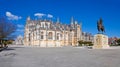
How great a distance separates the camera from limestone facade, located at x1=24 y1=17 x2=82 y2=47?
105 meters

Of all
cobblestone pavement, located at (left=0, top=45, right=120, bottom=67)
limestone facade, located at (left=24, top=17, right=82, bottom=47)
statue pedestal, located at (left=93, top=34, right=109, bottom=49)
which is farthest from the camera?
limestone facade, located at (left=24, top=17, right=82, bottom=47)

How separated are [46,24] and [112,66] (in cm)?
10156

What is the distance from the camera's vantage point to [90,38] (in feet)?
576

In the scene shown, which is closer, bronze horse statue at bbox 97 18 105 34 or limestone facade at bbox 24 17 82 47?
bronze horse statue at bbox 97 18 105 34

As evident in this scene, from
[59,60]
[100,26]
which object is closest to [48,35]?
[100,26]

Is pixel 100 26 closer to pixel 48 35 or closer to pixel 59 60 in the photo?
pixel 59 60

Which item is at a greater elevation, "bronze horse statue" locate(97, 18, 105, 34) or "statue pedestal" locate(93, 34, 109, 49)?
"bronze horse statue" locate(97, 18, 105, 34)

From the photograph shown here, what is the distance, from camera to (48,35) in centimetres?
10712

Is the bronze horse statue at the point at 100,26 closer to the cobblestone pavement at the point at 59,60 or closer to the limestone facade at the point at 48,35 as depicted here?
the cobblestone pavement at the point at 59,60

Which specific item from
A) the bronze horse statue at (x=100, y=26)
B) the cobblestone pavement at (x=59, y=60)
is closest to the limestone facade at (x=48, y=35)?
the bronze horse statue at (x=100, y=26)

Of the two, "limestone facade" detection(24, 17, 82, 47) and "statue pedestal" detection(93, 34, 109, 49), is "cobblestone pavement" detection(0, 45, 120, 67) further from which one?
"limestone facade" detection(24, 17, 82, 47)

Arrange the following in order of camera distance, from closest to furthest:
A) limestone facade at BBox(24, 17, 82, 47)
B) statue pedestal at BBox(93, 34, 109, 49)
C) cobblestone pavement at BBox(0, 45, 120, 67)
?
cobblestone pavement at BBox(0, 45, 120, 67) < statue pedestal at BBox(93, 34, 109, 49) < limestone facade at BBox(24, 17, 82, 47)

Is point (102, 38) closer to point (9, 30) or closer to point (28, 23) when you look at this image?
point (9, 30)

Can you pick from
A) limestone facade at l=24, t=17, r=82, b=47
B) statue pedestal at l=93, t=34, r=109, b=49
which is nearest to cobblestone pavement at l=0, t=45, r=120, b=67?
statue pedestal at l=93, t=34, r=109, b=49
